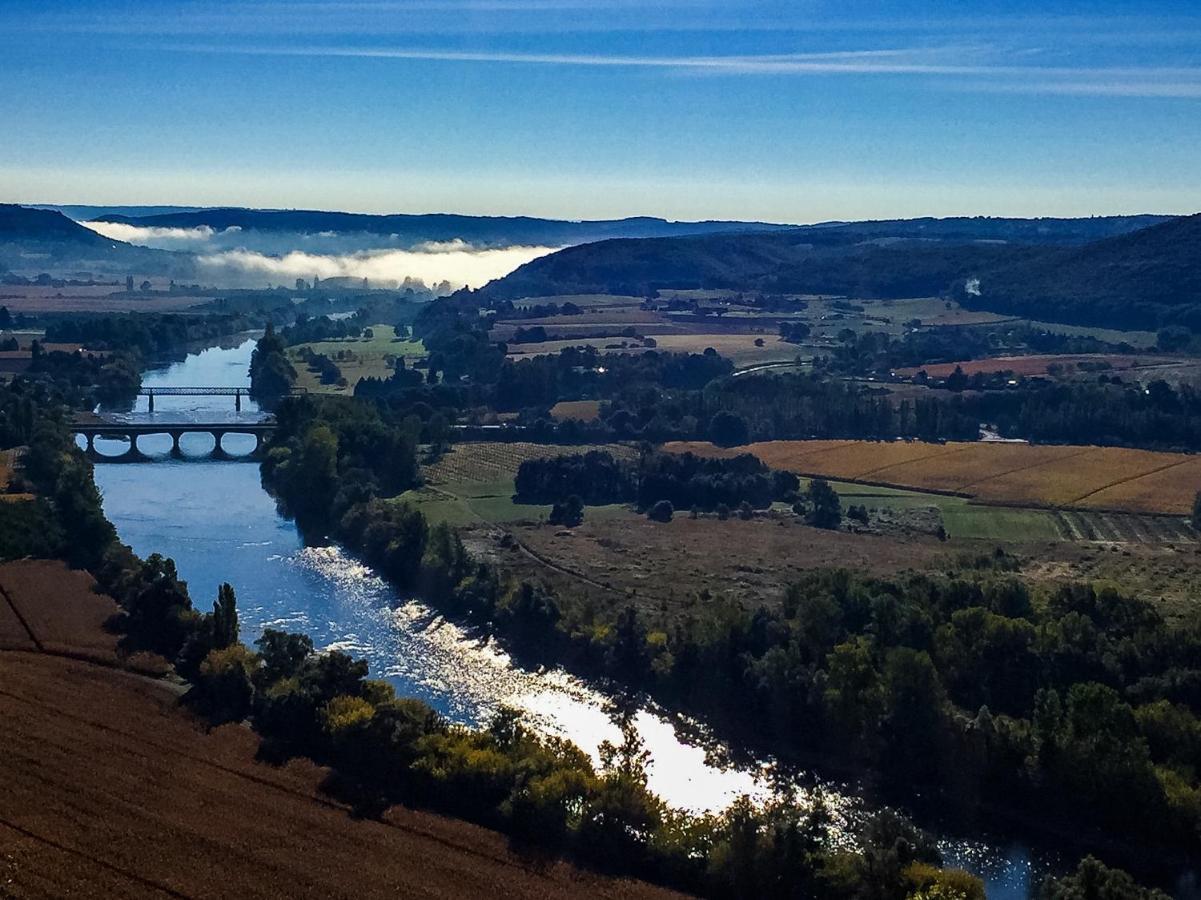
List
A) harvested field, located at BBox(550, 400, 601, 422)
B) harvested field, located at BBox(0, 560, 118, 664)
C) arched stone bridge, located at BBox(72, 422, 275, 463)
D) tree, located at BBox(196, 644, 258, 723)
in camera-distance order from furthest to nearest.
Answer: harvested field, located at BBox(550, 400, 601, 422) < arched stone bridge, located at BBox(72, 422, 275, 463) < harvested field, located at BBox(0, 560, 118, 664) < tree, located at BBox(196, 644, 258, 723)

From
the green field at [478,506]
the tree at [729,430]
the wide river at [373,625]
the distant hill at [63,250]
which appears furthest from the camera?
the distant hill at [63,250]

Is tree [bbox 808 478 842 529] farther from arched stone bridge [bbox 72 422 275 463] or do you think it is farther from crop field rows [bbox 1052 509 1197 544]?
arched stone bridge [bbox 72 422 275 463]

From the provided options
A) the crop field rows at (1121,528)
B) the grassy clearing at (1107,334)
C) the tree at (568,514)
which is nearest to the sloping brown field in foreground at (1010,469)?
the crop field rows at (1121,528)

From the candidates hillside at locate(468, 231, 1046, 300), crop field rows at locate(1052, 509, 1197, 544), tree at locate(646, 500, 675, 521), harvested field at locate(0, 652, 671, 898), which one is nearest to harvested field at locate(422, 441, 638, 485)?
tree at locate(646, 500, 675, 521)

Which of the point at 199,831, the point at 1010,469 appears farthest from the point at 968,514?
the point at 199,831

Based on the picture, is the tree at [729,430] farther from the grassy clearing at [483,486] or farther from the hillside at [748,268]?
the hillside at [748,268]
